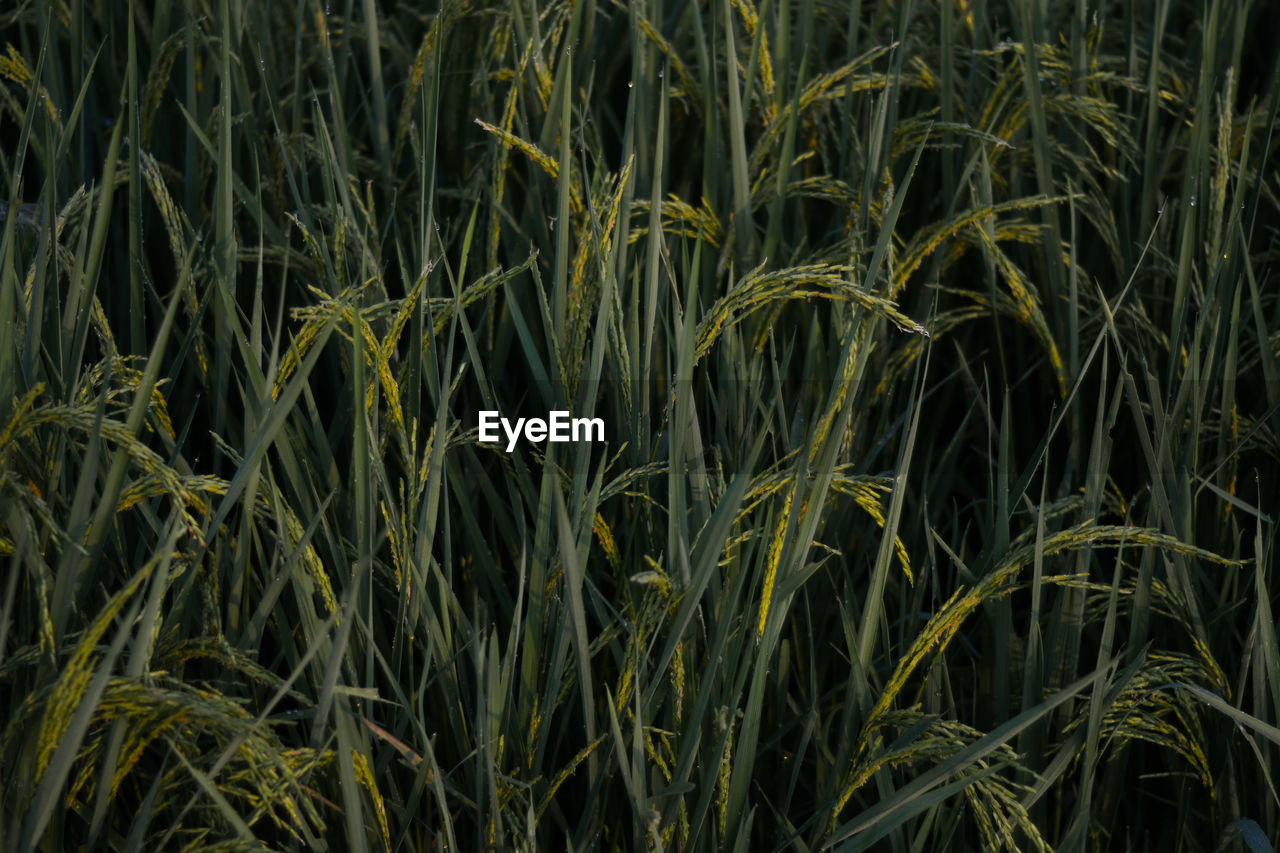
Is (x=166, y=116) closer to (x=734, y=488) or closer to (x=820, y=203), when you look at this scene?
(x=820, y=203)

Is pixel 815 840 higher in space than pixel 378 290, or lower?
lower

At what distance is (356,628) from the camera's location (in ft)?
3.63

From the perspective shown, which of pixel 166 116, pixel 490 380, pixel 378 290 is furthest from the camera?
pixel 166 116

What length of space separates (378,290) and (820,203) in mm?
770

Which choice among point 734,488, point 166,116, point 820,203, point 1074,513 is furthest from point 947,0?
point 166,116

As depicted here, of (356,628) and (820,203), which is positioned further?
(820,203)

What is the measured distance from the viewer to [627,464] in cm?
130

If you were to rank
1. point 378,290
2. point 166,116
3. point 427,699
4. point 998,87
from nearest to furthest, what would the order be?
1. point 427,699
2. point 378,290
3. point 998,87
4. point 166,116

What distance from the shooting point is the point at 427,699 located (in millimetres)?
1186

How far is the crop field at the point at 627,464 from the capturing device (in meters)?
1.03

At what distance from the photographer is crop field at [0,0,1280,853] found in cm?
103

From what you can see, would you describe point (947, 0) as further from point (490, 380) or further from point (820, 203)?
point (490, 380)

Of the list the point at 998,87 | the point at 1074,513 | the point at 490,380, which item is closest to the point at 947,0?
the point at 998,87

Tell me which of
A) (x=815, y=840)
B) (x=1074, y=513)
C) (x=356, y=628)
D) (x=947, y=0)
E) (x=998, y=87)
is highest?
(x=947, y=0)
